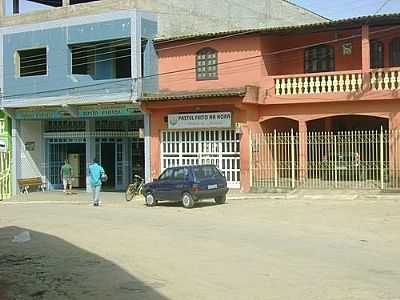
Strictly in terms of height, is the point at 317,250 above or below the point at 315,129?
below

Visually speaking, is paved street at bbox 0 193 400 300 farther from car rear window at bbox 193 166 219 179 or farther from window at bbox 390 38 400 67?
window at bbox 390 38 400 67

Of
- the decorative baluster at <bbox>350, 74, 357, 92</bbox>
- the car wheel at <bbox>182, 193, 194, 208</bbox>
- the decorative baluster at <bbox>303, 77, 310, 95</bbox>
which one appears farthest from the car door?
the decorative baluster at <bbox>350, 74, 357, 92</bbox>

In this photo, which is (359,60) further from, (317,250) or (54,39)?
(317,250)

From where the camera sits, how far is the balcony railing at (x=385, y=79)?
23516 mm

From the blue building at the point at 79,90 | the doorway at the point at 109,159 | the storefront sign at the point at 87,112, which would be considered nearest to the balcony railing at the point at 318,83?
the blue building at the point at 79,90

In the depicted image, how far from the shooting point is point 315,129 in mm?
28375

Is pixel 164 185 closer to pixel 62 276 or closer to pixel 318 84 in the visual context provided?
pixel 318 84

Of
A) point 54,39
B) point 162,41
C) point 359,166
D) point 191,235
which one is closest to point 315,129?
point 359,166

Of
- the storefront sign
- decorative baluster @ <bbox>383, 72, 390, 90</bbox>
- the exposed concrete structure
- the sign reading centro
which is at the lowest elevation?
the sign reading centro

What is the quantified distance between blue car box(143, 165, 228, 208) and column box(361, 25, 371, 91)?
6.50 m

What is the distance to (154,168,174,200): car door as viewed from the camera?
22047 mm

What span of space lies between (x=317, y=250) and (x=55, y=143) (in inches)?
907

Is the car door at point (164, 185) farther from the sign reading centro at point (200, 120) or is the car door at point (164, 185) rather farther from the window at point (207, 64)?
the window at point (207, 64)

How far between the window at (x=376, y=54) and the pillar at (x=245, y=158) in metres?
5.47
